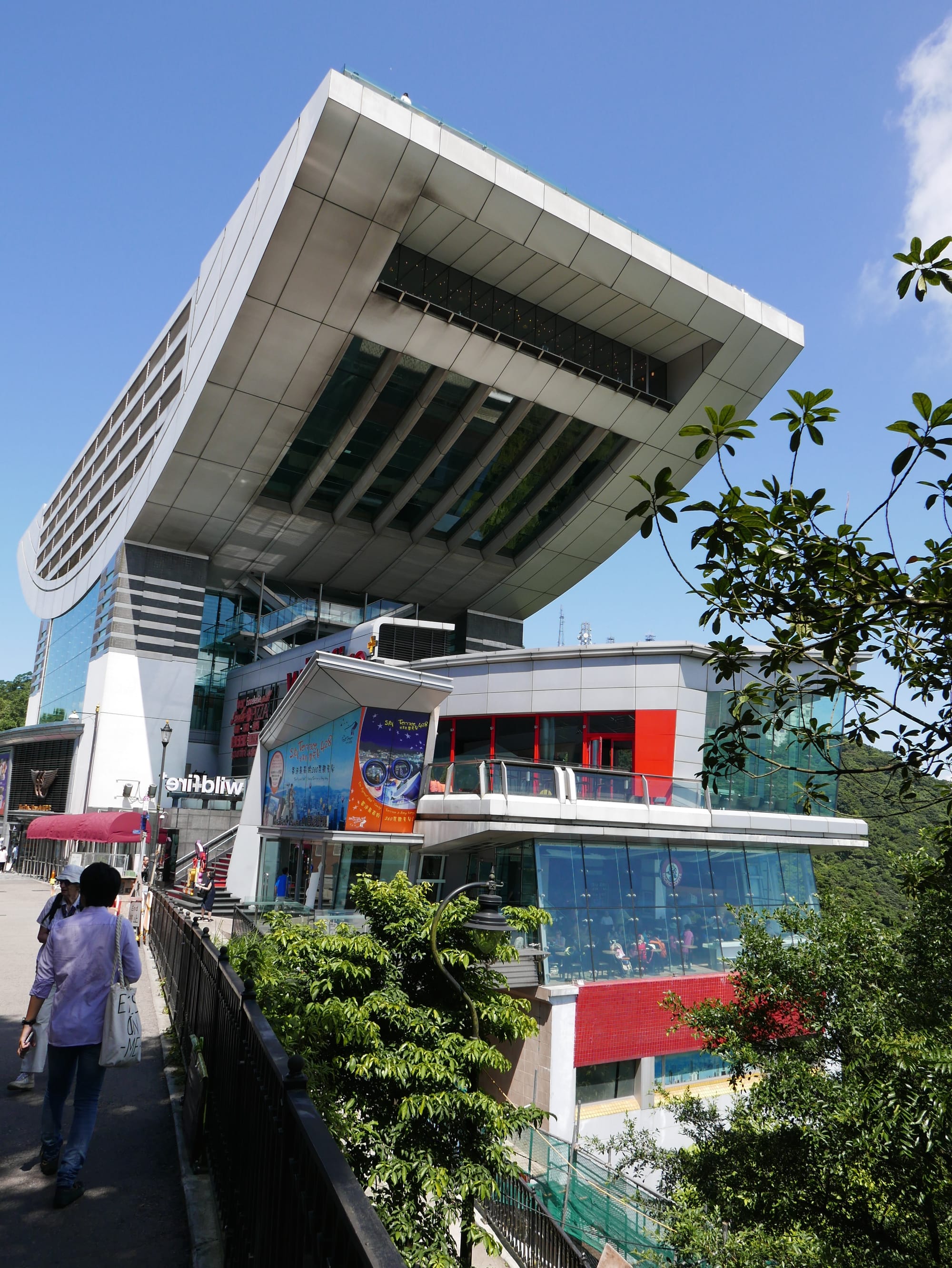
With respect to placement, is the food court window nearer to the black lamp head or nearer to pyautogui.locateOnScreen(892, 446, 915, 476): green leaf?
the black lamp head

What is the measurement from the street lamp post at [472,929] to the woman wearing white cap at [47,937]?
4.24 meters

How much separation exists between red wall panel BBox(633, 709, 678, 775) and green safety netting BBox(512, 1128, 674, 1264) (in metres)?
14.2

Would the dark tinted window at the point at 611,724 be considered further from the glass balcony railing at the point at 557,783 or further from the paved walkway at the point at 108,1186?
the paved walkway at the point at 108,1186

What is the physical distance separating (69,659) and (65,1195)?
152ft

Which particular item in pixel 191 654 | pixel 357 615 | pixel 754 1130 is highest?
pixel 357 615

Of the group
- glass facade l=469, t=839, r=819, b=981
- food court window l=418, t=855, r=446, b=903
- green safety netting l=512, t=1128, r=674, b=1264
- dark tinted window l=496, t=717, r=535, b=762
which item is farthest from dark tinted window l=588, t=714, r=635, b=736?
green safety netting l=512, t=1128, r=674, b=1264

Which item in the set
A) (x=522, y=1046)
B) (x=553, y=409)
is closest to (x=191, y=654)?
(x=553, y=409)

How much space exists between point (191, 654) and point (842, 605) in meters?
38.7

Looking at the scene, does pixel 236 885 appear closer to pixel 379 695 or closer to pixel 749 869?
pixel 379 695

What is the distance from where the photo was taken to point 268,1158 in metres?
3.59

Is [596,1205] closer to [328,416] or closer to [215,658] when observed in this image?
[328,416]

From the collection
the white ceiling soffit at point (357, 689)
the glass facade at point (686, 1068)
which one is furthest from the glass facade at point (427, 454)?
the glass facade at point (686, 1068)

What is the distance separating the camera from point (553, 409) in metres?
36.2

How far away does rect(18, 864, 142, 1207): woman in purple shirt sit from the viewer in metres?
5.09
